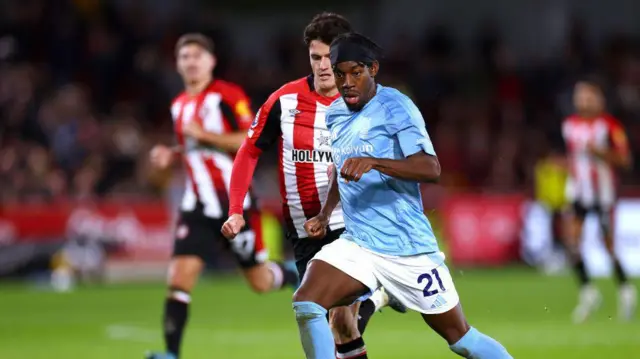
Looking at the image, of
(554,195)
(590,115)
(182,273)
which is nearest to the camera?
(182,273)

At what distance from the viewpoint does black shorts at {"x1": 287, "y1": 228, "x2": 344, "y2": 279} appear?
7.52 metres

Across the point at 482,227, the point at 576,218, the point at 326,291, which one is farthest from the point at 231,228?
the point at 482,227

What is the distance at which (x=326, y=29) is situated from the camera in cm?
712

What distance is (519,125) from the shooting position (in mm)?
26188

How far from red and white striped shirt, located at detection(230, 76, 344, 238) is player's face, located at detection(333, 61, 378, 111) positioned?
1026mm

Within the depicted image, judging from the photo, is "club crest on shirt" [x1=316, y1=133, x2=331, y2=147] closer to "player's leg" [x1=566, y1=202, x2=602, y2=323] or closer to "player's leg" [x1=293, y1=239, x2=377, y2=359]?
"player's leg" [x1=293, y1=239, x2=377, y2=359]

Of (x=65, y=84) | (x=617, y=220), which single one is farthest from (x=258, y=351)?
(x=65, y=84)

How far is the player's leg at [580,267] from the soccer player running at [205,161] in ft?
16.7

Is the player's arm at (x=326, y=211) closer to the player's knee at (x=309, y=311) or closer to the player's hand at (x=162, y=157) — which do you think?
the player's knee at (x=309, y=311)

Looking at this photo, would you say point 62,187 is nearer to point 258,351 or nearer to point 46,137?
point 46,137

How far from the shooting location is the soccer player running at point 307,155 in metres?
7.15

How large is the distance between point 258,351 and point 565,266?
41.5ft

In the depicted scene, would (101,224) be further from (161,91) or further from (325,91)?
(325,91)

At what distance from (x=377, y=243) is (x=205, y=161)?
3884 mm
